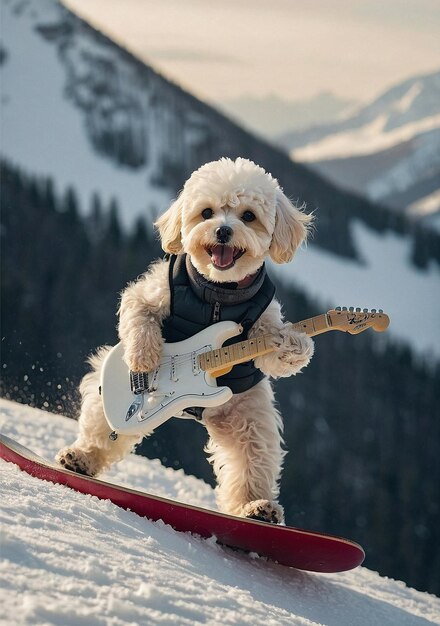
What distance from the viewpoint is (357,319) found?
5477mm

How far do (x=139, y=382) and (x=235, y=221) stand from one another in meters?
1.22

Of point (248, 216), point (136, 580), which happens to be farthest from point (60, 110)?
point (136, 580)

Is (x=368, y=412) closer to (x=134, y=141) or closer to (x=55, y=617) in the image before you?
(x=134, y=141)

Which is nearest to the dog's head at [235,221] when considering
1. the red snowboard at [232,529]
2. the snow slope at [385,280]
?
the red snowboard at [232,529]

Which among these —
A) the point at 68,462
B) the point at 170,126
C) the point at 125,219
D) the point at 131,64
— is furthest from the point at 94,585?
the point at 131,64

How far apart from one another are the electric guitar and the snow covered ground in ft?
2.03

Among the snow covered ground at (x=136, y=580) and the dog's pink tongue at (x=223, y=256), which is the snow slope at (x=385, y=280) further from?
the dog's pink tongue at (x=223, y=256)

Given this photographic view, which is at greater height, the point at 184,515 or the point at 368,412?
the point at 368,412

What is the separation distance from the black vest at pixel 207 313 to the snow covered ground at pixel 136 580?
955 millimetres

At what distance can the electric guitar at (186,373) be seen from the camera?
552 cm

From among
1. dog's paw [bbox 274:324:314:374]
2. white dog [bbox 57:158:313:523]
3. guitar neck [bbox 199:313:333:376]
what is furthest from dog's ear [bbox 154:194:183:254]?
dog's paw [bbox 274:324:314:374]

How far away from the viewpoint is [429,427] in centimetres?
6612

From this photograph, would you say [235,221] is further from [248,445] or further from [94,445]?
[94,445]

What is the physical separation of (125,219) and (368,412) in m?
20.6
